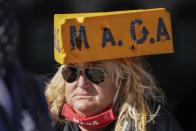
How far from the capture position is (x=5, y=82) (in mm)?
1928

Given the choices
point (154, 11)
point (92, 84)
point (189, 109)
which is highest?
point (154, 11)

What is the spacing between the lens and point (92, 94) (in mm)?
3529

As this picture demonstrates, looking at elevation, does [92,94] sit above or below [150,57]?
below

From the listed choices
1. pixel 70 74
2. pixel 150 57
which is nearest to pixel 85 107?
pixel 70 74

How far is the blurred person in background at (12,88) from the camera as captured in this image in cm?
188

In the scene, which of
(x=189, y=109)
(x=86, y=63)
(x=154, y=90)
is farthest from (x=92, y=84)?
(x=189, y=109)

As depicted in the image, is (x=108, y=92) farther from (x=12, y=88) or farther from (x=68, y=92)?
(x=12, y=88)

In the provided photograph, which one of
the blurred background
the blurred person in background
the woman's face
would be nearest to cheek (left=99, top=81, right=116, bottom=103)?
the woman's face

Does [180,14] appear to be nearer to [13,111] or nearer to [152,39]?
[152,39]

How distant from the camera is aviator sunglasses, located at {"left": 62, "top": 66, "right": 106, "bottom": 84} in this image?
11.5 feet

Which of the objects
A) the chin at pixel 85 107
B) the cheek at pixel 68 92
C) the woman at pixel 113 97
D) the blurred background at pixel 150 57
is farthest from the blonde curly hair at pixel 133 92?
the blurred background at pixel 150 57

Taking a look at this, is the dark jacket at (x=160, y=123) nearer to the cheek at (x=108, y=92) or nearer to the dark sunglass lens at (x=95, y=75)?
the cheek at (x=108, y=92)

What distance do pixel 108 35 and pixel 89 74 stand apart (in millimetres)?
218

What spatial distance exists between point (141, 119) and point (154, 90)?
227mm
